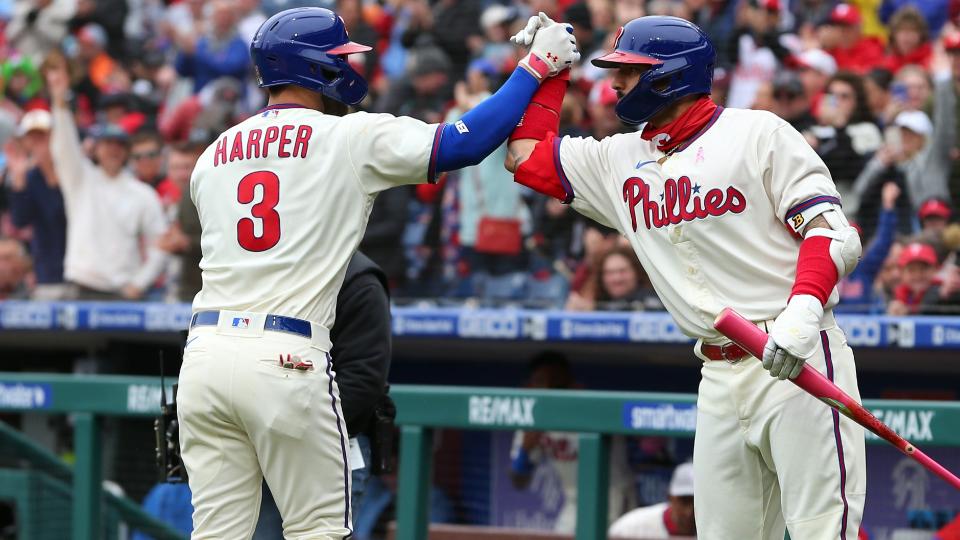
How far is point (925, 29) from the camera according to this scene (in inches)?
317

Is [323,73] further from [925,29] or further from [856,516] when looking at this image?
[925,29]

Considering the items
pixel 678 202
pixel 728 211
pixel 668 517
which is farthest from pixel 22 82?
pixel 728 211

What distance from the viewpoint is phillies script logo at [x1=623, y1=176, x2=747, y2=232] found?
3.90 meters

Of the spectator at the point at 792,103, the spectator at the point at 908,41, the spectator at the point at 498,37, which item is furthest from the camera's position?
the spectator at the point at 498,37

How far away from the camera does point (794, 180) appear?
379 centimetres

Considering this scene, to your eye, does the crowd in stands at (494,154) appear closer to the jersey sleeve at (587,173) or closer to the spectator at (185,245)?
the spectator at (185,245)

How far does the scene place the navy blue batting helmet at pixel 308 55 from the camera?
13.7 ft

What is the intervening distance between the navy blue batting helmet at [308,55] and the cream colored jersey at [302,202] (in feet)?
0.56

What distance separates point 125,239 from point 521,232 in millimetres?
2582

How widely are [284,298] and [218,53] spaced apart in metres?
7.29

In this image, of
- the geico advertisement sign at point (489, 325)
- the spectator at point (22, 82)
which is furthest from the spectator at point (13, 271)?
the geico advertisement sign at point (489, 325)

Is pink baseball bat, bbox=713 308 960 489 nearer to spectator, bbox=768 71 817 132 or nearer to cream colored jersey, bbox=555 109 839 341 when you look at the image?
cream colored jersey, bbox=555 109 839 341

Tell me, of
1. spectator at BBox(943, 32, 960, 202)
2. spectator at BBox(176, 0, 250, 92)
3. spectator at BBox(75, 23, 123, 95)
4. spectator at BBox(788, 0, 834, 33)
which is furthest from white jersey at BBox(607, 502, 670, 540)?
spectator at BBox(75, 23, 123, 95)

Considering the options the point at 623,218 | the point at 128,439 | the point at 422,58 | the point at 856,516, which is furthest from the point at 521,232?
the point at 856,516
